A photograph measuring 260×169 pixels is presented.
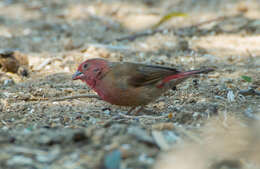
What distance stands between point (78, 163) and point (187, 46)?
432 centimetres

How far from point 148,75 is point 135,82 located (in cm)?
17

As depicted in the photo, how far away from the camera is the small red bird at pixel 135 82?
4035mm

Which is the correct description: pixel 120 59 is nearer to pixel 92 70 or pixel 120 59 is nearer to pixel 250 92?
pixel 92 70

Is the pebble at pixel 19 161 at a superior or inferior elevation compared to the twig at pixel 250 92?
inferior

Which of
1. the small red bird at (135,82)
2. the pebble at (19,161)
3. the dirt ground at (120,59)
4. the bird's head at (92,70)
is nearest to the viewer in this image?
the pebble at (19,161)

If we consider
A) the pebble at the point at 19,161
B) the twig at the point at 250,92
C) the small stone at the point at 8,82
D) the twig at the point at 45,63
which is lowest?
the pebble at the point at 19,161

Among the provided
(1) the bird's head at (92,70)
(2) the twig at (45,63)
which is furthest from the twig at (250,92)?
(2) the twig at (45,63)

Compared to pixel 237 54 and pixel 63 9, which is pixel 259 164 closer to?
pixel 237 54

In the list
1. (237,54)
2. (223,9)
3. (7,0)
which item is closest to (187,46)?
(237,54)

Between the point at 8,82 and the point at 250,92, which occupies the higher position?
the point at 8,82

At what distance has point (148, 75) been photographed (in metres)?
4.15

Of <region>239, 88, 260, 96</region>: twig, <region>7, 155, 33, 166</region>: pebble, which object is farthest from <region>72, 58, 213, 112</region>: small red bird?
<region>7, 155, 33, 166</region>: pebble

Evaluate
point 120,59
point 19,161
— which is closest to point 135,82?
point 19,161

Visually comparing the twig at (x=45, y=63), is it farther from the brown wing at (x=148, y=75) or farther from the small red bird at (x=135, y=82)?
the brown wing at (x=148, y=75)
